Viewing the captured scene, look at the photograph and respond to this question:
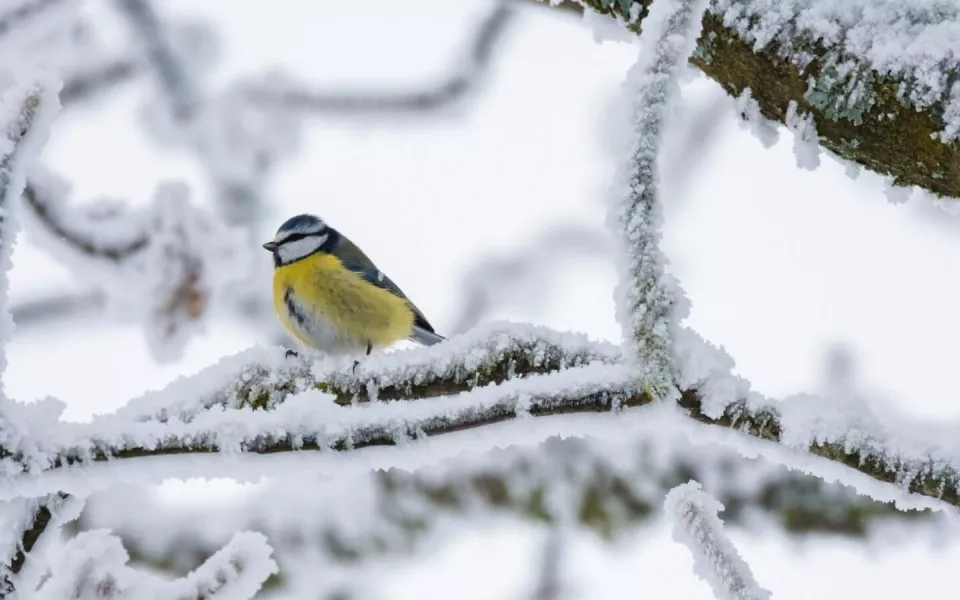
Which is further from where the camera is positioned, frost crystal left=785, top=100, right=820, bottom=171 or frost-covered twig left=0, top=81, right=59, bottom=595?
frost crystal left=785, top=100, right=820, bottom=171

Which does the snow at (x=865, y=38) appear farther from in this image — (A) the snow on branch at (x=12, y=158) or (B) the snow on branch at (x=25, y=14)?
(B) the snow on branch at (x=25, y=14)

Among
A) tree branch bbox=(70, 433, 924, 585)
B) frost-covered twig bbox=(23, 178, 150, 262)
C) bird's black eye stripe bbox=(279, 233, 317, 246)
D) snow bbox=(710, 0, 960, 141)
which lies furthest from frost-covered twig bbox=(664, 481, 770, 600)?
bird's black eye stripe bbox=(279, 233, 317, 246)

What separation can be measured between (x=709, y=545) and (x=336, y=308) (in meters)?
2.30

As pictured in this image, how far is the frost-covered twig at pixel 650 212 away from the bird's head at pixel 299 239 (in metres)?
2.49

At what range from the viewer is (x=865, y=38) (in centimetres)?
139

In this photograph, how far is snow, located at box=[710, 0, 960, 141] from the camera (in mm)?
1337

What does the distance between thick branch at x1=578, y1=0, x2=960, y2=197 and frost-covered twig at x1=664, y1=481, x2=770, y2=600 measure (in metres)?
0.63

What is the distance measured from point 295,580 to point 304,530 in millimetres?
145

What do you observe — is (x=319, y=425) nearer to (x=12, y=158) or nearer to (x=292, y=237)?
(x=12, y=158)

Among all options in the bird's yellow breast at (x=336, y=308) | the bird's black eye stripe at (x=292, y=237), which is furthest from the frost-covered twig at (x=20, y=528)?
the bird's black eye stripe at (x=292, y=237)

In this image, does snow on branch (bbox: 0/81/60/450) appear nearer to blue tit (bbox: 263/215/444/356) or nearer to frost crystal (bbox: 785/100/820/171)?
frost crystal (bbox: 785/100/820/171)

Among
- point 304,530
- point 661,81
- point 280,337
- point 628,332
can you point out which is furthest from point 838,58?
point 280,337

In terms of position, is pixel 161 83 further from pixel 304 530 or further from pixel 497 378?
pixel 497 378

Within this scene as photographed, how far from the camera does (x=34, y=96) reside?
1.21 m
